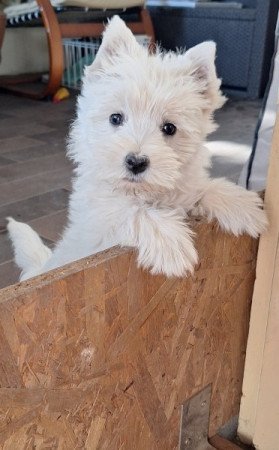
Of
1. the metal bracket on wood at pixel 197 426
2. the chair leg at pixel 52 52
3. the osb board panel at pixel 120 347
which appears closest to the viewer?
the osb board panel at pixel 120 347

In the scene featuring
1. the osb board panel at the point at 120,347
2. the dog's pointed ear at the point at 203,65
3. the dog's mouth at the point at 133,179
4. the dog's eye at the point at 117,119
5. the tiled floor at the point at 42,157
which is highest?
the dog's pointed ear at the point at 203,65

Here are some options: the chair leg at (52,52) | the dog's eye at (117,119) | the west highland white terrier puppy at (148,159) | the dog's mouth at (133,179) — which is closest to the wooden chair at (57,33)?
the chair leg at (52,52)

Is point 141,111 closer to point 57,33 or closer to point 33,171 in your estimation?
point 33,171

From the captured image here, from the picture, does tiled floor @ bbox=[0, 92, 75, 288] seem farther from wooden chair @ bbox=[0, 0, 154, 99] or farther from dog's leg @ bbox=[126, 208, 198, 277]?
dog's leg @ bbox=[126, 208, 198, 277]

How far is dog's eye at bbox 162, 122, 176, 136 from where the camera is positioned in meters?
1.03

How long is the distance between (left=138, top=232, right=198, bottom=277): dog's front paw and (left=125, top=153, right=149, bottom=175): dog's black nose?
0.15 metres

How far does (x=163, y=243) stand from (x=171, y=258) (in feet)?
0.10

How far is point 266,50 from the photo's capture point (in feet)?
13.3

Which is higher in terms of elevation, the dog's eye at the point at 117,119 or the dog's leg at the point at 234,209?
the dog's eye at the point at 117,119

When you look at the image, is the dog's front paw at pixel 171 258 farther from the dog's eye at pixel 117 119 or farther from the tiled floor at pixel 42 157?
the tiled floor at pixel 42 157

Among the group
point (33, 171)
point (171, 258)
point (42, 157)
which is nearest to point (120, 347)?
point (171, 258)

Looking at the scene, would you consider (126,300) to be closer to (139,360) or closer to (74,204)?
(139,360)

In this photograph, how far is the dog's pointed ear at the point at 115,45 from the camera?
1.09 m

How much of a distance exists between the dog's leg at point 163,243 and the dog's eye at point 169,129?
18cm
